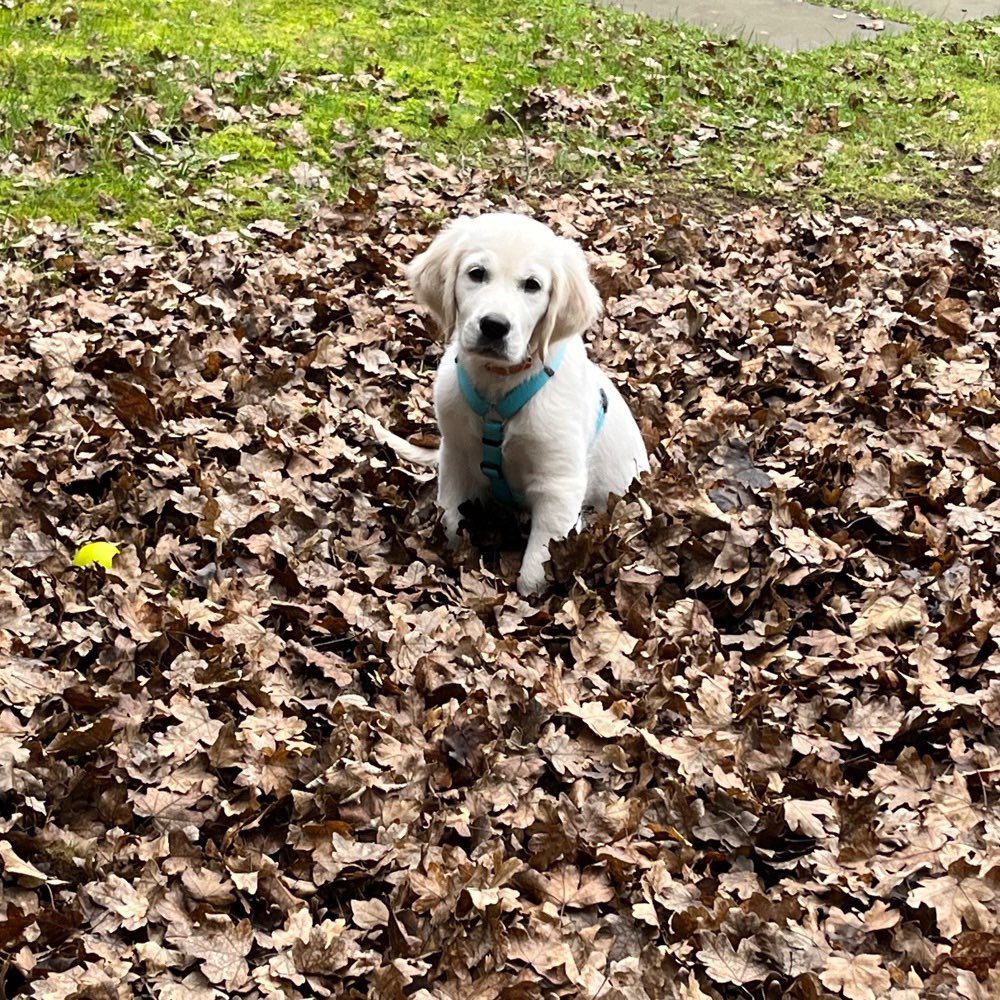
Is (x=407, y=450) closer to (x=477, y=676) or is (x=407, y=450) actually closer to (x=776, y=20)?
(x=477, y=676)

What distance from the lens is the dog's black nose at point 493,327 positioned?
12.0ft

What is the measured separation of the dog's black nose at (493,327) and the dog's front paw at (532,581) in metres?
0.89

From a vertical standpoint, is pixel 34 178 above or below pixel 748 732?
above

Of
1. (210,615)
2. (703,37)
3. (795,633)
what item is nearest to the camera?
(210,615)

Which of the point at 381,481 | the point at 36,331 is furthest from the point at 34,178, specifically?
the point at 381,481

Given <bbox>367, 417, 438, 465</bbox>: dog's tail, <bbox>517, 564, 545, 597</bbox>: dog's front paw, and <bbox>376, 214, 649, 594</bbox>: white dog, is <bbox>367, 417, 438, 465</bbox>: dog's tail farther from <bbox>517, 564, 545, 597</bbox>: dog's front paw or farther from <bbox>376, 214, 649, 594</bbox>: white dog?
<bbox>517, 564, 545, 597</bbox>: dog's front paw

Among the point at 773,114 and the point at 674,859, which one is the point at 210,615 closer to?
the point at 674,859

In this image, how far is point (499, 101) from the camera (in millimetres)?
9125

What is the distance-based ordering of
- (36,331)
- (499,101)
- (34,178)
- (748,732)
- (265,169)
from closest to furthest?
(748,732), (36,331), (34,178), (265,169), (499,101)

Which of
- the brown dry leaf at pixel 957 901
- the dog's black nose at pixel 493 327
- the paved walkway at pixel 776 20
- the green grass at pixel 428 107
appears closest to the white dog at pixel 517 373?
the dog's black nose at pixel 493 327

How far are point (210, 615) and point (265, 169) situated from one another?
480 centimetres

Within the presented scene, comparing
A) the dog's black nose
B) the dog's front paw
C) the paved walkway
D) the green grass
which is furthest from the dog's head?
the paved walkway

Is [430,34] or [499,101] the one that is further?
[430,34]

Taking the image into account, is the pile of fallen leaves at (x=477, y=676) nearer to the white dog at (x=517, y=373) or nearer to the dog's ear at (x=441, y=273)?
the white dog at (x=517, y=373)
